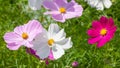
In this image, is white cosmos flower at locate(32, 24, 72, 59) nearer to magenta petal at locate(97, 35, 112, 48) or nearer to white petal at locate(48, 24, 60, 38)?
white petal at locate(48, 24, 60, 38)

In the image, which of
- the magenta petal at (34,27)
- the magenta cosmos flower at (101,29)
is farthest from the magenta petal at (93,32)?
the magenta petal at (34,27)

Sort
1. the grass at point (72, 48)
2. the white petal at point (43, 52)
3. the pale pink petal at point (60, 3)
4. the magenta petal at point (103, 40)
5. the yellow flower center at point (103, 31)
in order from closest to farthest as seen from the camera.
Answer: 1. the white petal at point (43, 52)
2. the pale pink petal at point (60, 3)
3. the magenta petal at point (103, 40)
4. the yellow flower center at point (103, 31)
5. the grass at point (72, 48)

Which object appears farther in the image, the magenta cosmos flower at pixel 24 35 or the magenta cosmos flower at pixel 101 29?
the magenta cosmos flower at pixel 101 29

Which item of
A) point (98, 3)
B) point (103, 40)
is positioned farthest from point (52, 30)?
point (98, 3)

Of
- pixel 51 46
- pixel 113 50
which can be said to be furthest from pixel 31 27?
pixel 113 50

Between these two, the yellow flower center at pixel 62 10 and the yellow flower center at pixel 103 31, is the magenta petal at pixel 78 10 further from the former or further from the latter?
the yellow flower center at pixel 103 31

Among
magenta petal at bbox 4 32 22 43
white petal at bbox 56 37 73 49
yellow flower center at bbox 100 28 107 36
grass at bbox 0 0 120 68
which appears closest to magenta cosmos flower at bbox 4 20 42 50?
magenta petal at bbox 4 32 22 43

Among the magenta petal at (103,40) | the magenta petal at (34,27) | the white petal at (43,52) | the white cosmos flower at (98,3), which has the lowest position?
the white petal at (43,52)
